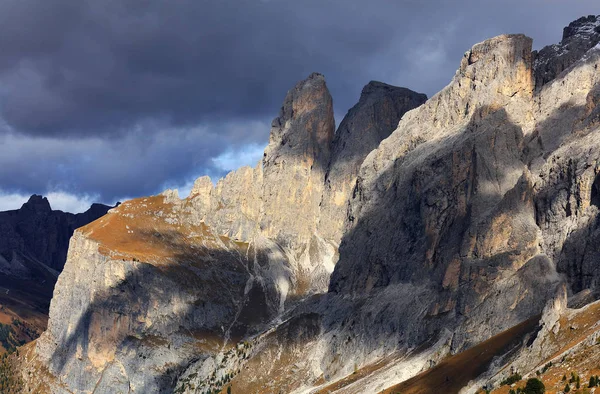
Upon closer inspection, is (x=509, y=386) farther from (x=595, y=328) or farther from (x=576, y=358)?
(x=595, y=328)

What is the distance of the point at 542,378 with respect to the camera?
514 ft

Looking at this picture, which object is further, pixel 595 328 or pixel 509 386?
pixel 595 328

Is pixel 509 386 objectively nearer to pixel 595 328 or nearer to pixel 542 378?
pixel 542 378

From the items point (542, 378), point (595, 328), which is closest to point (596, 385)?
point (542, 378)

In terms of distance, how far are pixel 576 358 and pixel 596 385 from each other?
24.8 m

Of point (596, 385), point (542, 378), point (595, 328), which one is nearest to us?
point (596, 385)

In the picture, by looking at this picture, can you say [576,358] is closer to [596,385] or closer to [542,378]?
[542,378]

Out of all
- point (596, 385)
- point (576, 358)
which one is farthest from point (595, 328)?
point (596, 385)

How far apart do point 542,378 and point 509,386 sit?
7.66m

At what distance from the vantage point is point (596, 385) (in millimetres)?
136625

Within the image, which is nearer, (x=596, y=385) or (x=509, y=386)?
(x=596, y=385)

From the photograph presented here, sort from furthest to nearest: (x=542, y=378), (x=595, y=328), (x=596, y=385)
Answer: (x=595, y=328) → (x=542, y=378) → (x=596, y=385)

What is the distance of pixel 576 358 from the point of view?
161125mm

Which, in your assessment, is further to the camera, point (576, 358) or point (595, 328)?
point (595, 328)
